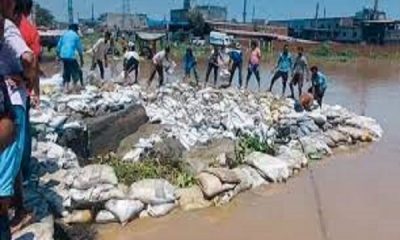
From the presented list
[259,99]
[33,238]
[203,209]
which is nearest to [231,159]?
[203,209]

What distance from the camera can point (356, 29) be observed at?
52688 mm

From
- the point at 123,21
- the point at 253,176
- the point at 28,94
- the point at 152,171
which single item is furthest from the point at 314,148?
the point at 123,21

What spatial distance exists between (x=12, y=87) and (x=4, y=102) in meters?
0.29

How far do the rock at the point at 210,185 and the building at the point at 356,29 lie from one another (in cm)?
Answer: 4296

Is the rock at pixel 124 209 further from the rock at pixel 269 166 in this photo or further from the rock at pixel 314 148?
the rock at pixel 314 148

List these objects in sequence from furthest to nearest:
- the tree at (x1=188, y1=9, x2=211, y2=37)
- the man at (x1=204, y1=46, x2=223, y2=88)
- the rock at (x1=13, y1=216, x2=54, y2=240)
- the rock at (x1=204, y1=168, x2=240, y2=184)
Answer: the tree at (x1=188, y1=9, x2=211, y2=37) < the man at (x1=204, y1=46, x2=223, y2=88) < the rock at (x1=204, y1=168, x2=240, y2=184) < the rock at (x1=13, y1=216, x2=54, y2=240)

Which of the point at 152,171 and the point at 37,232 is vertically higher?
the point at 37,232

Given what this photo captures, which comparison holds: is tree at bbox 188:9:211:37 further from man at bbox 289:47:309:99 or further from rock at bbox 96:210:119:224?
rock at bbox 96:210:119:224

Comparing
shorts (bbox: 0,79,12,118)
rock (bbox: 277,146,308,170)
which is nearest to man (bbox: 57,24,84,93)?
rock (bbox: 277,146,308,170)

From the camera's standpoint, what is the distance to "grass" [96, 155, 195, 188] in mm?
6219

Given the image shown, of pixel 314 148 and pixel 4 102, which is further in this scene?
pixel 314 148

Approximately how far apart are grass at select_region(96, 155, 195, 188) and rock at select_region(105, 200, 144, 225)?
A: 18.8 inches

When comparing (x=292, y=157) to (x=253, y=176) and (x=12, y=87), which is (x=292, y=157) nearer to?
(x=253, y=176)

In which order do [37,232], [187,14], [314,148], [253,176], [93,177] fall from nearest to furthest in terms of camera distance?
[37,232]
[93,177]
[253,176]
[314,148]
[187,14]
